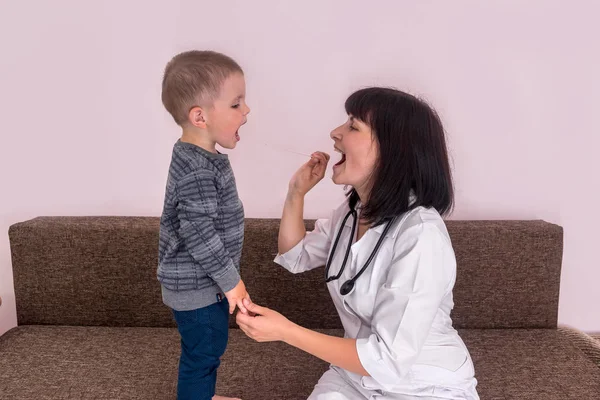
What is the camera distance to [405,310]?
139 centimetres

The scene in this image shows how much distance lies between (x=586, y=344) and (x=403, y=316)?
1.13 m

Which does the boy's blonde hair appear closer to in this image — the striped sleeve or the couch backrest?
the striped sleeve

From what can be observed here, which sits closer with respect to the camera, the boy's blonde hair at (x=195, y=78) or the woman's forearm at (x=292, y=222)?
the boy's blonde hair at (x=195, y=78)

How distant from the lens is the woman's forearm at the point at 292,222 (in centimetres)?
182

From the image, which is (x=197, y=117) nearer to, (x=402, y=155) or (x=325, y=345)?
(x=402, y=155)

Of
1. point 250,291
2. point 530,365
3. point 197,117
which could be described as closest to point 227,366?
point 250,291

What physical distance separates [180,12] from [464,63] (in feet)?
3.50

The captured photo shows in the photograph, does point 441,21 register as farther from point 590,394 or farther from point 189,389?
point 189,389

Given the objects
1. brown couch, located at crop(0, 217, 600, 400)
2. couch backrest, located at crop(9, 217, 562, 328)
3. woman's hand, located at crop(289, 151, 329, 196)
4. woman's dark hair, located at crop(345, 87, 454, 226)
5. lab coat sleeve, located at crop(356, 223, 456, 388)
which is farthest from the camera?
couch backrest, located at crop(9, 217, 562, 328)

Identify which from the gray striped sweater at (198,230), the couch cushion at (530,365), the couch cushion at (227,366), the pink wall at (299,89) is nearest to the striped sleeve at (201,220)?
the gray striped sweater at (198,230)

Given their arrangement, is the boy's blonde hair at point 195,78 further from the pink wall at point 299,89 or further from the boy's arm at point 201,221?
the pink wall at point 299,89

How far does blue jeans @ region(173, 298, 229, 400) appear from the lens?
1598mm

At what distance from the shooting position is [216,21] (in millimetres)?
2156

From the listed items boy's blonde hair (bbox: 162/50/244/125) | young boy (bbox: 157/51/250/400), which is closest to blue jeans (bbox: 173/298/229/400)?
young boy (bbox: 157/51/250/400)
